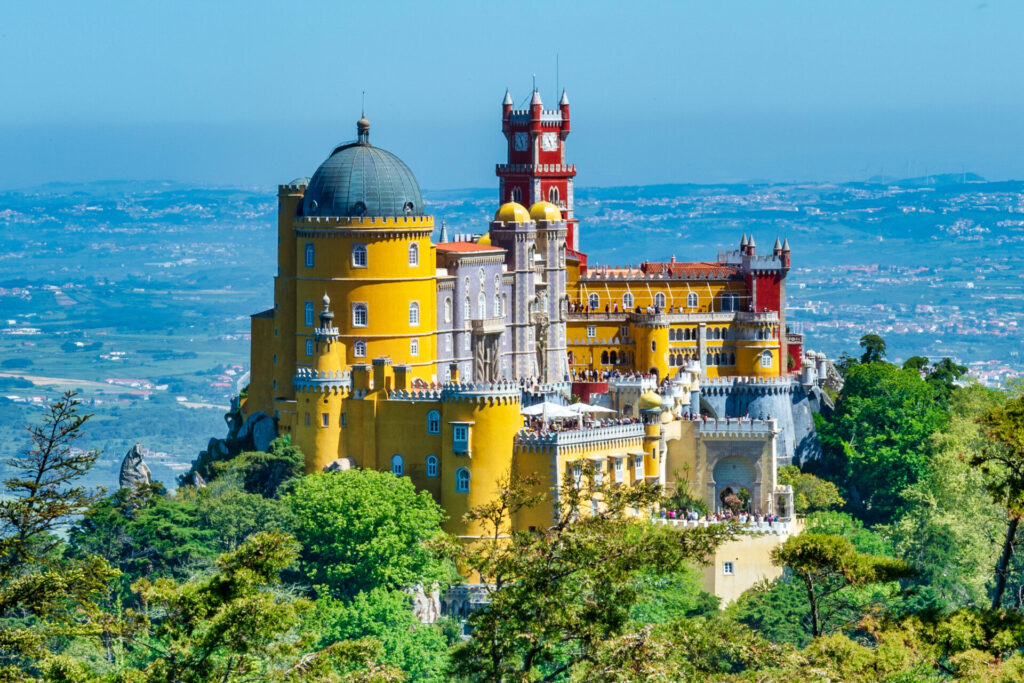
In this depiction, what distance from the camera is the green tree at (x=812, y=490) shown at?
355 feet

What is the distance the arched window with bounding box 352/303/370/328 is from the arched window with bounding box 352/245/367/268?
177cm

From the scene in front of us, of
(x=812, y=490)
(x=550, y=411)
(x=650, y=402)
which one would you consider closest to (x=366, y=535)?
(x=550, y=411)

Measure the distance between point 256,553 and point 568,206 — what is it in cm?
7699

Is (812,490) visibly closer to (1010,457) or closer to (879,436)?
(879,436)

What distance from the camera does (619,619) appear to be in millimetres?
58281

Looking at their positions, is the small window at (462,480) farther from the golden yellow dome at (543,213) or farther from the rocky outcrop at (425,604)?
the golden yellow dome at (543,213)

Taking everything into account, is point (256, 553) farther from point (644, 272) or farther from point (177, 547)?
point (644, 272)

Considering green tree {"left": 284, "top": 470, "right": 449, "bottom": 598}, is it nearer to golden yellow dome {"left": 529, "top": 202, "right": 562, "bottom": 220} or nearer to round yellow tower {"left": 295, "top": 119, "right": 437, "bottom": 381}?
round yellow tower {"left": 295, "top": 119, "right": 437, "bottom": 381}

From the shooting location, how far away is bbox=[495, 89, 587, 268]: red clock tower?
127438mm

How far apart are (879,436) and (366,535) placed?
32.6 meters

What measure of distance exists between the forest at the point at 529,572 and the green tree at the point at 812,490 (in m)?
0.13

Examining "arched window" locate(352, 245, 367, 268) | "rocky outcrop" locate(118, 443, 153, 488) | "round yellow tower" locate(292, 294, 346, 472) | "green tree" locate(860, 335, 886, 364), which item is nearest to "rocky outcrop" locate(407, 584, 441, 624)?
"round yellow tower" locate(292, 294, 346, 472)

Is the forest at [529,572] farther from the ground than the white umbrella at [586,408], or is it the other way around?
the white umbrella at [586,408]

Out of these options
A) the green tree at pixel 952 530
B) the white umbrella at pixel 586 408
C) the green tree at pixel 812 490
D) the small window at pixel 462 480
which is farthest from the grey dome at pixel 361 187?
the green tree at pixel 952 530
